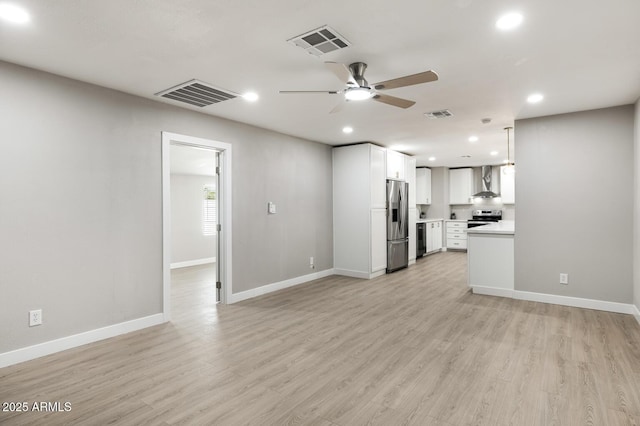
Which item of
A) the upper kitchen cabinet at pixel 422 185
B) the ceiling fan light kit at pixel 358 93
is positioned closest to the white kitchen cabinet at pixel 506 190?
the upper kitchen cabinet at pixel 422 185

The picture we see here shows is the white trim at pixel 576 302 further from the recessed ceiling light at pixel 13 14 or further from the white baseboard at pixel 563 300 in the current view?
the recessed ceiling light at pixel 13 14

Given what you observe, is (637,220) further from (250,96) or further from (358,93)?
(250,96)

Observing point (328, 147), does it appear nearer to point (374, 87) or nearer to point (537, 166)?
point (537, 166)

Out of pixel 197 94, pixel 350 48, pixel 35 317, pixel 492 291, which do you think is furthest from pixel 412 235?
pixel 35 317

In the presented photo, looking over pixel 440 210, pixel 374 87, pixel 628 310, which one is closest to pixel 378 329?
pixel 374 87

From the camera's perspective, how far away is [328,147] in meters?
6.71

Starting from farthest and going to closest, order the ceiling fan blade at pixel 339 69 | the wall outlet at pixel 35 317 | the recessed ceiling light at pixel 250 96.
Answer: the recessed ceiling light at pixel 250 96, the wall outlet at pixel 35 317, the ceiling fan blade at pixel 339 69

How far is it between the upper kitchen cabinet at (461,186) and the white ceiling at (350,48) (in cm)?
607

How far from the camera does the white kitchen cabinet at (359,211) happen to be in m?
6.35

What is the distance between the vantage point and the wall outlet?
3.01m

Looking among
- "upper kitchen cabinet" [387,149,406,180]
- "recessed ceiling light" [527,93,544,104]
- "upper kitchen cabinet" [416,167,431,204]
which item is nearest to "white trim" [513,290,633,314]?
"recessed ceiling light" [527,93,544,104]

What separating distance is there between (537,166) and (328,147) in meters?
3.50

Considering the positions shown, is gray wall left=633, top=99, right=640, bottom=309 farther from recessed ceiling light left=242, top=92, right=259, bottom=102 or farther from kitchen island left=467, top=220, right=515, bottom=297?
recessed ceiling light left=242, top=92, right=259, bottom=102

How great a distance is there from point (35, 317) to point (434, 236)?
29.0 feet
